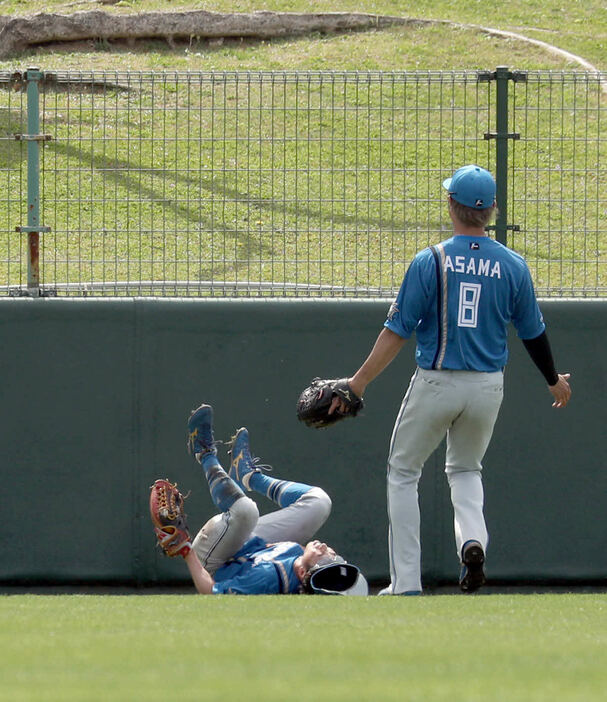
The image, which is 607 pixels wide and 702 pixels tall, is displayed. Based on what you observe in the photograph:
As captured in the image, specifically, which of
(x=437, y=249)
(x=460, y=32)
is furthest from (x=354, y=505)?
(x=460, y=32)

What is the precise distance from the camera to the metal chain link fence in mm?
7383

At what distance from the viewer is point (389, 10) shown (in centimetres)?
2653

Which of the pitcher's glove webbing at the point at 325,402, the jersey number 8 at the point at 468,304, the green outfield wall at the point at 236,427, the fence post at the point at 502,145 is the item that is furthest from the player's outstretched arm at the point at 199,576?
the fence post at the point at 502,145

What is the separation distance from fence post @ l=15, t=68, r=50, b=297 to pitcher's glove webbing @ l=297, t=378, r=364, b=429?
189 cm

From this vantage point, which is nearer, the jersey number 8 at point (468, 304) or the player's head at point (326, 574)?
the jersey number 8 at point (468, 304)

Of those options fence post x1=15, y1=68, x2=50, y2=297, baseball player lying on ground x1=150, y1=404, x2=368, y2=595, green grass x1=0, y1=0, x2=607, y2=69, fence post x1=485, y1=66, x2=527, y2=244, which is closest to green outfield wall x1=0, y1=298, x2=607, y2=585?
fence post x1=15, y1=68, x2=50, y2=297

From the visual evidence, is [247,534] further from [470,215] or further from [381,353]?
[470,215]

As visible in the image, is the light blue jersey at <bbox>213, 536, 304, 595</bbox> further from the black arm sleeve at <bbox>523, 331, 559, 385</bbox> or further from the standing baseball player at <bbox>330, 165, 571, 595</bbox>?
the black arm sleeve at <bbox>523, 331, 559, 385</bbox>

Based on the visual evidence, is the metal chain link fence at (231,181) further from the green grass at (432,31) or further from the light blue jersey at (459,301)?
the green grass at (432,31)

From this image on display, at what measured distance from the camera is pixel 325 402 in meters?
6.25

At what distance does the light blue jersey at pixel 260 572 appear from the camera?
642cm

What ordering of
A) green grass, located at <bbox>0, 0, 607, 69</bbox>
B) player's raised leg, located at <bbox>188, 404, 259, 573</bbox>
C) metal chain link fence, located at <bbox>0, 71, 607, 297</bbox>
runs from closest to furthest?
player's raised leg, located at <bbox>188, 404, 259, 573</bbox> < metal chain link fence, located at <bbox>0, 71, 607, 297</bbox> < green grass, located at <bbox>0, 0, 607, 69</bbox>

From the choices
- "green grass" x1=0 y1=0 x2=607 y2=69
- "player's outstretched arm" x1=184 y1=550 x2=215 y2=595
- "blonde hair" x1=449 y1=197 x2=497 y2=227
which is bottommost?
"player's outstretched arm" x1=184 y1=550 x2=215 y2=595

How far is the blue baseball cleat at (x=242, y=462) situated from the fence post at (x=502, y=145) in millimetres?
1865
